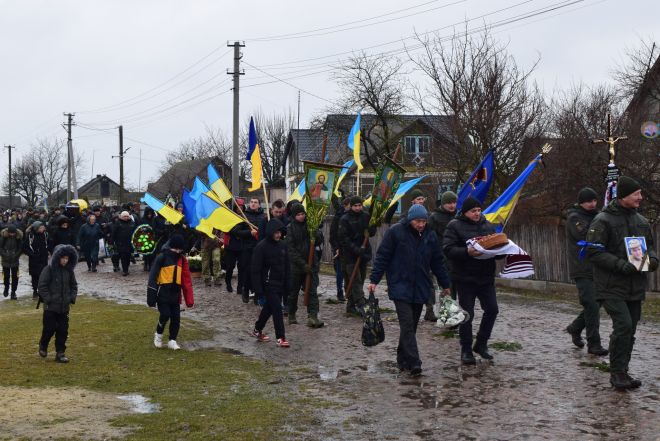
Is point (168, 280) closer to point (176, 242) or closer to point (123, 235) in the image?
point (176, 242)

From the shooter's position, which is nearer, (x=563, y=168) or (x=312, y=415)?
(x=312, y=415)

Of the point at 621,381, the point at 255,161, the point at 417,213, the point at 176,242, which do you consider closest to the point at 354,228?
the point at 176,242

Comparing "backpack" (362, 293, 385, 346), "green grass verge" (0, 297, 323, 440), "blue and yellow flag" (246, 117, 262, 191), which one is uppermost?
"blue and yellow flag" (246, 117, 262, 191)

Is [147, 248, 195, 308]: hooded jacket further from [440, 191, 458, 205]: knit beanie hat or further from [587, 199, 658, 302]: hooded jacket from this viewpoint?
[587, 199, 658, 302]: hooded jacket

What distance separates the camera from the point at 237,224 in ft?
50.9

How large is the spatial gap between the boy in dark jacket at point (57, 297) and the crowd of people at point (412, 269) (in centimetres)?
1

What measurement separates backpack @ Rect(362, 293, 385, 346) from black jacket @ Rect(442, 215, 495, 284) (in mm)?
952

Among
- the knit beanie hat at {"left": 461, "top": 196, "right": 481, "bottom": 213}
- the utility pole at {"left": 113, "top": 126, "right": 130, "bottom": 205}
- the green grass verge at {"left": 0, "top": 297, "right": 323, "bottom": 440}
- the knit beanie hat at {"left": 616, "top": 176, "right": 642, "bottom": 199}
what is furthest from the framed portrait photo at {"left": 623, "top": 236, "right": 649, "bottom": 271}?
the utility pole at {"left": 113, "top": 126, "right": 130, "bottom": 205}

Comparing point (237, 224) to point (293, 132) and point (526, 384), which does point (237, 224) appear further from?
point (293, 132)

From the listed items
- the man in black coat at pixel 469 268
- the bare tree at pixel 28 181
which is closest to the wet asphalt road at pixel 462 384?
the man in black coat at pixel 469 268

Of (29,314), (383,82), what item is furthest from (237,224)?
(383,82)

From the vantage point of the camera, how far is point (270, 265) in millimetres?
11172

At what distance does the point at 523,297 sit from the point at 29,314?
9.88 meters

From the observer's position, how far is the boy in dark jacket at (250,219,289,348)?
1104 centimetres
